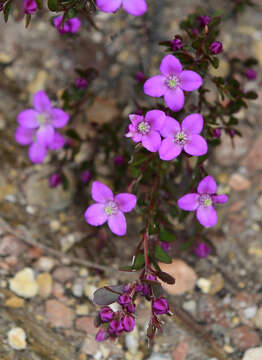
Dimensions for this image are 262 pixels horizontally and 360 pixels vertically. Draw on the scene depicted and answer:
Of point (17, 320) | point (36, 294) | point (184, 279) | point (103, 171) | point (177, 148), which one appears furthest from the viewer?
point (103, 171)

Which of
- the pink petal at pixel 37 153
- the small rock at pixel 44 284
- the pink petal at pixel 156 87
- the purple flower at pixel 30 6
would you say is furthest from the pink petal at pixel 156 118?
the small rock at pixel 44 284

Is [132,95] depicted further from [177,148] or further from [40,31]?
[177,148]

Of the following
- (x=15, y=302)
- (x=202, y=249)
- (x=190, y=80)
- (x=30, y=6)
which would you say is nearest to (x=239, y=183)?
(x=202, y=249)

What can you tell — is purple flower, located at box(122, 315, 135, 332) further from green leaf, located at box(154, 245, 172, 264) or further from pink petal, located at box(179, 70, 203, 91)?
pink petal, located at box(179, 70, 203, 91)

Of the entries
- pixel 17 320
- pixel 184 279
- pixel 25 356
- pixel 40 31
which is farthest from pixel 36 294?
pixel 40 31

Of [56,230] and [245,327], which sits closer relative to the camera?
[245,327]

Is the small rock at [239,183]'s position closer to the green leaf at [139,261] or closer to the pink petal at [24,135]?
the green leaf at [139,261]

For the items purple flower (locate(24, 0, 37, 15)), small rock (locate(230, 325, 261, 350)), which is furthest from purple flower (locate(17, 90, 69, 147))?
small rock (locate(230, 325, 261, 350))

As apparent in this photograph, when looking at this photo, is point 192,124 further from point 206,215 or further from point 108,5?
point 108,5
